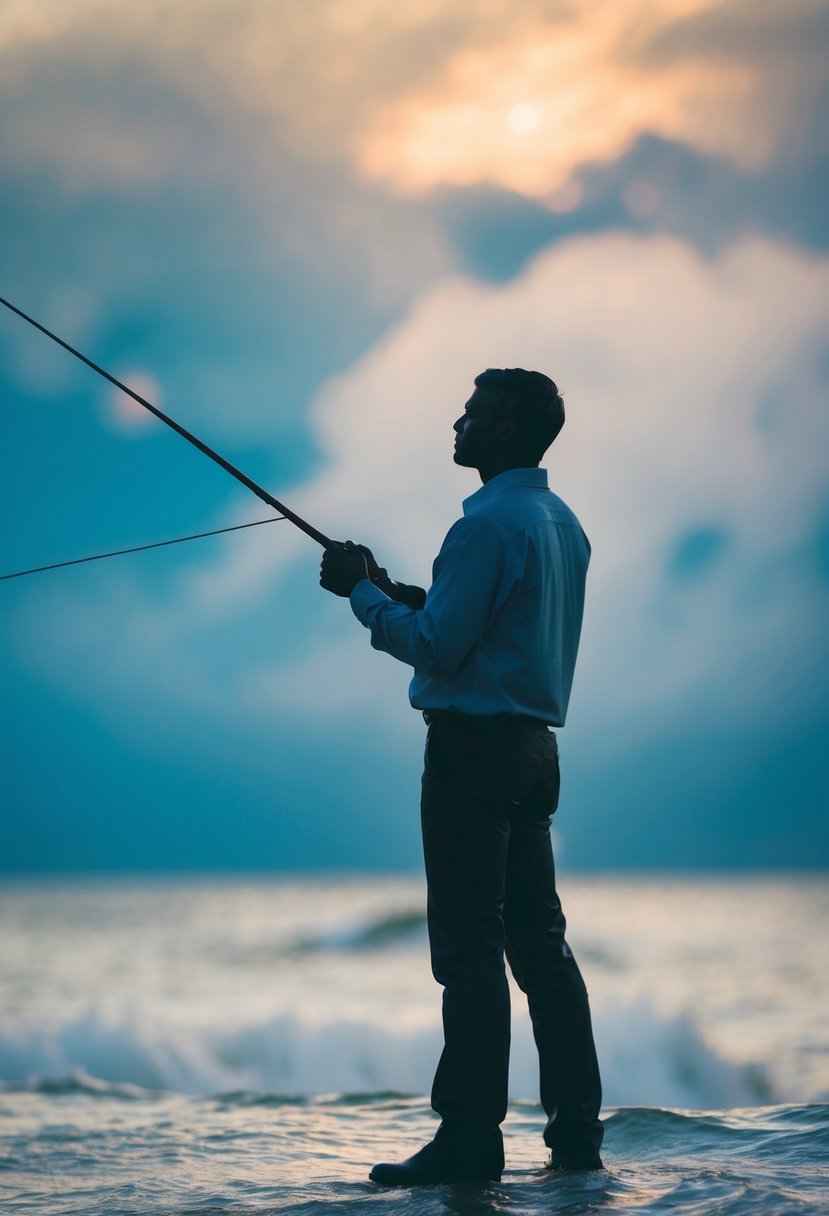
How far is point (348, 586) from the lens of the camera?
2996 millimetres

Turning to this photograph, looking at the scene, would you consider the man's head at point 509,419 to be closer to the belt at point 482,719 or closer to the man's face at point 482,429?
the man's face at point 482,429

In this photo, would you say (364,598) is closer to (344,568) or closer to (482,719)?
(344,568)

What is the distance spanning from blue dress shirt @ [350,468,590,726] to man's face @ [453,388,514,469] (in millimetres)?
139

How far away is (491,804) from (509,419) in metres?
0.95

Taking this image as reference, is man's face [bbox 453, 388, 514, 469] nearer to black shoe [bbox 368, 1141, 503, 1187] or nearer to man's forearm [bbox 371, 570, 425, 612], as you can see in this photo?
man's forearm [bbox 371, 570, 425, 612]

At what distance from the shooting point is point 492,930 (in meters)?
2.85

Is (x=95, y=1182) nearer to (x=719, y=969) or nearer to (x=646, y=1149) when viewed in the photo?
(x=646, y=1149)

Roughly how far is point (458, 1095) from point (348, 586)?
1.22 meters

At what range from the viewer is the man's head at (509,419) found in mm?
3020

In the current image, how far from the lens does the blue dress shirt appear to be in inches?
109

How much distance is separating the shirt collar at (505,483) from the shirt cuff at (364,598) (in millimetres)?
286

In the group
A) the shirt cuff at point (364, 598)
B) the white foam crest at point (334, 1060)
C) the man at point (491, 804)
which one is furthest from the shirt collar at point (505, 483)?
the white foam crest at point (334, 1060)

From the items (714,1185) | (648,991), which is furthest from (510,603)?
(648,991)

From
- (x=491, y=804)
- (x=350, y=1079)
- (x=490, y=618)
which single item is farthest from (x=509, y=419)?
(x=350, y=1079)
